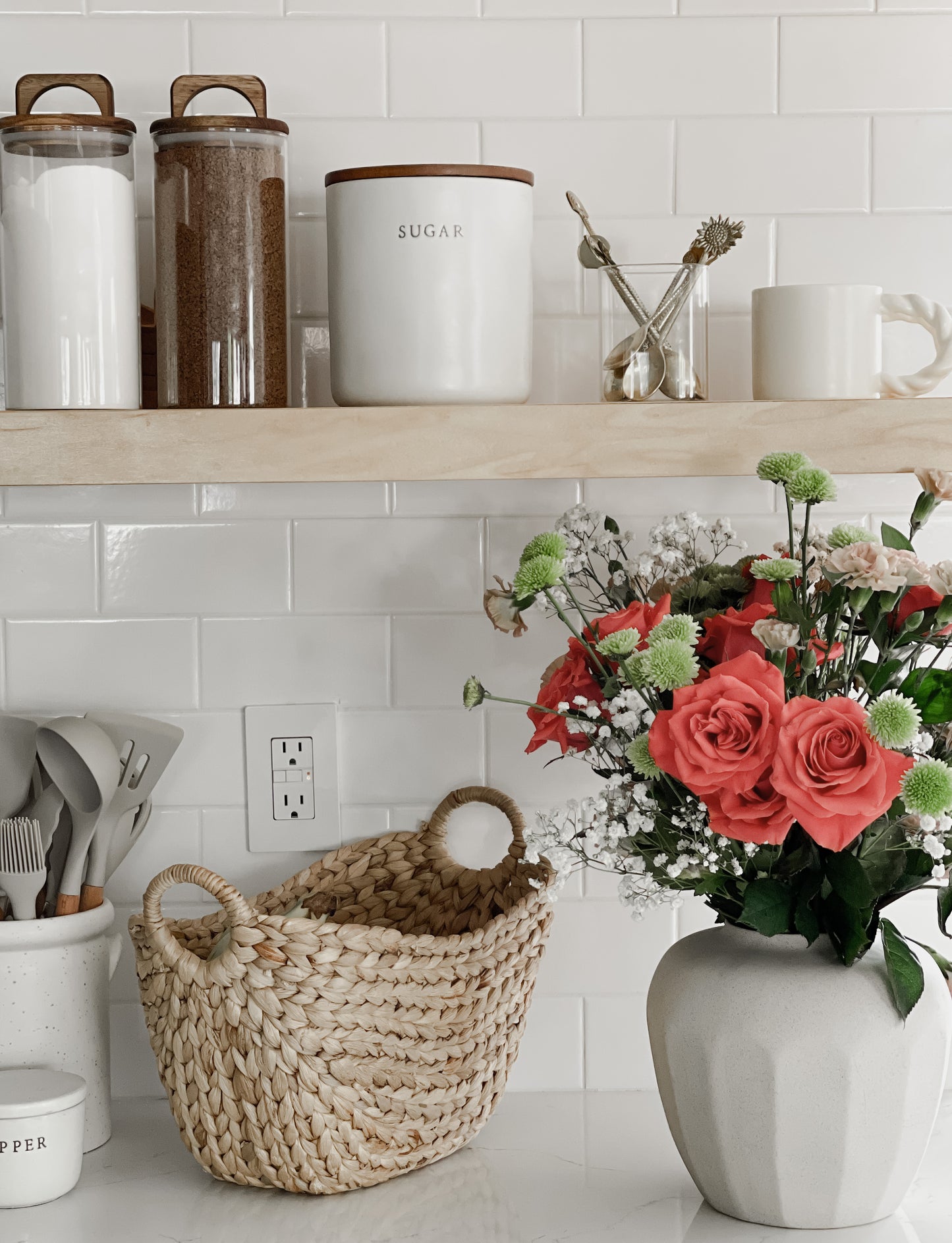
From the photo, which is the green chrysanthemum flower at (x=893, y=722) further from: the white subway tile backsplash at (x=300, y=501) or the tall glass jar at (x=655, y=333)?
the white subway tile backsplash at (x=300, y=501)

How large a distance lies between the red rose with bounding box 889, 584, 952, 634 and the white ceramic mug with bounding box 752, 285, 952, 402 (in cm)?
20

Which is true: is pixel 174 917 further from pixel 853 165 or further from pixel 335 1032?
pixel 853 165

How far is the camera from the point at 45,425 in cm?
89

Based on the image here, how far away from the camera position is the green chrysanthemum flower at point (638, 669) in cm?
81

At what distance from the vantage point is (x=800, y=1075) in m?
0.86

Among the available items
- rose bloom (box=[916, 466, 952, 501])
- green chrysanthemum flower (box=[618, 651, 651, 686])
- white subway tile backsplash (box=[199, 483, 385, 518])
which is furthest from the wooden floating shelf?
white subway tile backsplash (box=[199, 483, 385, 518])

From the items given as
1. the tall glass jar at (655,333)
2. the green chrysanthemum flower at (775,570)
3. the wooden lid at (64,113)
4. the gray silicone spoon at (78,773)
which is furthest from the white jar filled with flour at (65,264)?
the green chrysanthemum flower at (775,570)

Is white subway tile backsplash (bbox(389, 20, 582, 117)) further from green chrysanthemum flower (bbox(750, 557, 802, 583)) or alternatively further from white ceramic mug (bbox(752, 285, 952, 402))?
green chrysanthemum flower (bbox(750, 557, 802, 583))

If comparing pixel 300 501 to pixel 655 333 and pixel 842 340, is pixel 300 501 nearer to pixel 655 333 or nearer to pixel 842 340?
pixel 655 333

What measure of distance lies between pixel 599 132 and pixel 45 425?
575 mm

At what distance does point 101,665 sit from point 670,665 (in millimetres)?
607

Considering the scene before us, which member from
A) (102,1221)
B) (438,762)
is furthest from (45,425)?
(102,1221)

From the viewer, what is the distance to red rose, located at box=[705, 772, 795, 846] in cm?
78

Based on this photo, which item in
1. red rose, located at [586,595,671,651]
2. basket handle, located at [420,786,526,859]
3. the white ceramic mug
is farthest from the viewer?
basket handle, located at [420,786,526,859]
